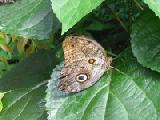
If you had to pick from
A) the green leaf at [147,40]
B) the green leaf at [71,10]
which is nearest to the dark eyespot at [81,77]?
the green leaf at [147,40]

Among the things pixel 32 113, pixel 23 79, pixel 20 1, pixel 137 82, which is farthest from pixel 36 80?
pixel 137 82

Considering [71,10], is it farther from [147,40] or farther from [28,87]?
[28,87]

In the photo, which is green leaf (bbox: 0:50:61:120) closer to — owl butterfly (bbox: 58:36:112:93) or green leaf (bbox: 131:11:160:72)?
owl butterfly (bbox: 58:36:112:93)

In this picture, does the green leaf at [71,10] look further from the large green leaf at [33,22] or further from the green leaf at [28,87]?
the green leaf at [28,87]

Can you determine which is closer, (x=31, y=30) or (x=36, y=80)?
(x=31, y=30)

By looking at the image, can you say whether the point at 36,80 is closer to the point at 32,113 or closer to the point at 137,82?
the point at 32,113

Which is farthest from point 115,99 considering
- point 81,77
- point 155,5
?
point 155,5

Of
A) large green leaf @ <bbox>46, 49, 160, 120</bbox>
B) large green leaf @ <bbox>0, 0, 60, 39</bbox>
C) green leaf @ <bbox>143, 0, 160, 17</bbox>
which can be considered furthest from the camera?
large green leaf @ <bbox>0, 0, 60, 39</bbox>

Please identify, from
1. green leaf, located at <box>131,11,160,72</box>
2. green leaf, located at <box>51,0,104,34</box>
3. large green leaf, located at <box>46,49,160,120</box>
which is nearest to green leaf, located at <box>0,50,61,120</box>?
large green leaf, located at <box>46,49,160,120</box>
